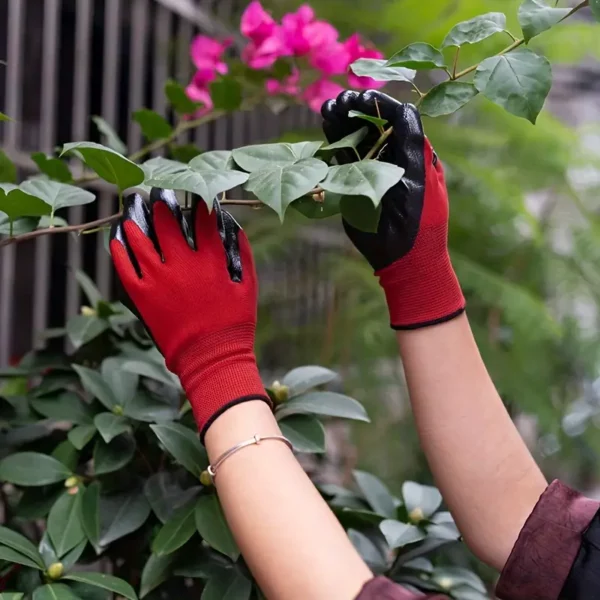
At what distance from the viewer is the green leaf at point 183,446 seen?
0.63 m

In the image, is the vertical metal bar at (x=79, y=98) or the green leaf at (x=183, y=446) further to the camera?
the vertical metal bar at (x=79, y=98)

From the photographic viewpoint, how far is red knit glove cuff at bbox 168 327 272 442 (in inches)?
21.6

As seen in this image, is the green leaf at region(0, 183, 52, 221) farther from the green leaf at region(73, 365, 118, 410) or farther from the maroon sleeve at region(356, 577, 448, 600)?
the maroon sleeve at region(356, 577, 448, 600)

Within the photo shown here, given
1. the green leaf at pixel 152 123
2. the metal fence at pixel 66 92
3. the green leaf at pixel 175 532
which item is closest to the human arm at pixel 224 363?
the green leaf at pixel 175 532

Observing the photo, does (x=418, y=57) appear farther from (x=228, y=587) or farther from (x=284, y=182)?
(x=228, y=587)

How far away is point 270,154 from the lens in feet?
1.76

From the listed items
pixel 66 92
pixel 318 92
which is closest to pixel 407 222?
pixel 318 92

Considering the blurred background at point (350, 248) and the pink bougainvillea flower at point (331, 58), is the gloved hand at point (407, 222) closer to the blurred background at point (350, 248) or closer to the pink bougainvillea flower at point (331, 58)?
the pink bougainvillea flower at point (331, 58)

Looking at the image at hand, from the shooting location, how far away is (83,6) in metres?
1.27

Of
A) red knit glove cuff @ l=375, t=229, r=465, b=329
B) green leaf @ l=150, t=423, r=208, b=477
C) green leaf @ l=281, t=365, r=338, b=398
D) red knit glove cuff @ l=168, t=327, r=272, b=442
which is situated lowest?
green leaf @ l=150, t=423, r=208, b=477

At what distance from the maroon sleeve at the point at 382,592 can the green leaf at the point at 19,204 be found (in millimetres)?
389

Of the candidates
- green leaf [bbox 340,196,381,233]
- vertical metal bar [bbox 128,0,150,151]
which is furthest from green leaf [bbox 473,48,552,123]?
vertical metal bar [bbox 128,0,150,151]

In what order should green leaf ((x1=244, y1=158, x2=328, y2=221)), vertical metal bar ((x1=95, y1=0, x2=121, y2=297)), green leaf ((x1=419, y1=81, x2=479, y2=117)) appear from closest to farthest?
green leaf ((x1=244, y1=158, x2=328, y2=221)) → green leaf ((x1=419, y1=81, x2=479, y2=117)) → vertical metal bar ((x1=95, y1=0, x2=121, y2=297))

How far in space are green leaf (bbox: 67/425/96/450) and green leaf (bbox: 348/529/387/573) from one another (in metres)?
0.30
